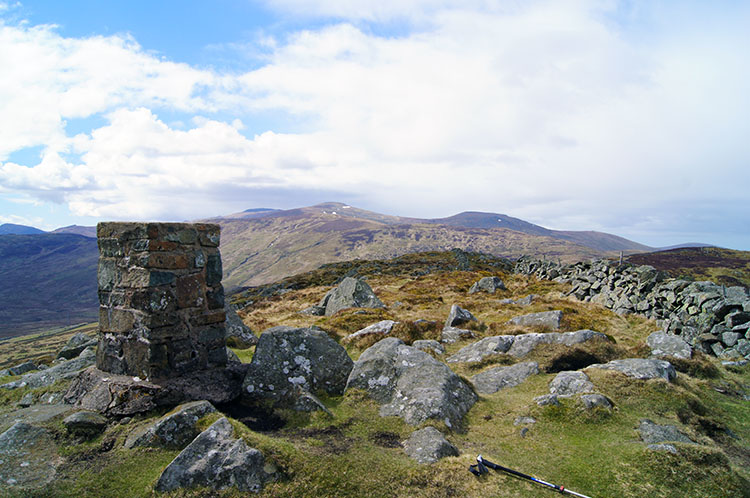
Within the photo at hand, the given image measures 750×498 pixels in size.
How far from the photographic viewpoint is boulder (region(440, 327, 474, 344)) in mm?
16125

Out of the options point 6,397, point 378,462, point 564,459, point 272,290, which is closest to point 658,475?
point 564,459

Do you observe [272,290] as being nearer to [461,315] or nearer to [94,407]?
[461,315]

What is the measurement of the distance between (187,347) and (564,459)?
7.83m

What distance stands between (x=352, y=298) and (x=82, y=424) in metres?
19.2

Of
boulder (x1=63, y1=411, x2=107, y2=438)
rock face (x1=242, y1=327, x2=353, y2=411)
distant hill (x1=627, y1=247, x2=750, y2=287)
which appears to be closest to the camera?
boulder (x1=63, y1=411, x2=107, y2=438)

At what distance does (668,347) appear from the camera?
44.2 feet

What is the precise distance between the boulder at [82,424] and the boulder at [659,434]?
10.1 meters

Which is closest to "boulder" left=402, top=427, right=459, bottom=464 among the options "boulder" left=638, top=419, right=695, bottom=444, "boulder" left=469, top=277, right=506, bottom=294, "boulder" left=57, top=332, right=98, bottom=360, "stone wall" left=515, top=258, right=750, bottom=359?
"boulder" left=638, top=419, right=695, bottom=444

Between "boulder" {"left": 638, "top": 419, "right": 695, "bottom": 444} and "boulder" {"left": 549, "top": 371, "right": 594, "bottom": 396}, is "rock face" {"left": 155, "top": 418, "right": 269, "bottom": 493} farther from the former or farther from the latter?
"boulder" {"left": 549, "top": 371, "right": 594, "bottom": 396}

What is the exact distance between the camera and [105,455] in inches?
245

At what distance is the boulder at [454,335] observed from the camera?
16.1m

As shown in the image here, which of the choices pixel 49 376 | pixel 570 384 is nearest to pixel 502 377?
pixel 570 384

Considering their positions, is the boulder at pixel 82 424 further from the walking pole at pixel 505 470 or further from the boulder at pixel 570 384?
the boulder at pixel 570 384

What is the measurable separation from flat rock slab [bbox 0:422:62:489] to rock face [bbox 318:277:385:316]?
19091mm
